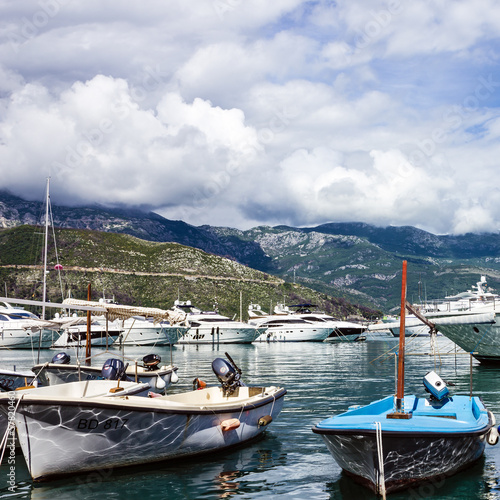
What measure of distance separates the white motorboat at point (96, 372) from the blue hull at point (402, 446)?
879 centimetres

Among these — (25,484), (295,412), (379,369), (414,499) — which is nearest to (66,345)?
(379,369)

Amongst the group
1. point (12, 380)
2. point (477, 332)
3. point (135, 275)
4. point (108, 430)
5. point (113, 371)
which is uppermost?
point (135, 275)

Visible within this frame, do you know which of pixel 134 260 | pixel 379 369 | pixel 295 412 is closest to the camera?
pixel 295 412

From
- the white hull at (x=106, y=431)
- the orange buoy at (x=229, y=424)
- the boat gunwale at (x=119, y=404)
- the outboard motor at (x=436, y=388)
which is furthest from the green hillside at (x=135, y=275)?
the white hull at (x=106, y=431)

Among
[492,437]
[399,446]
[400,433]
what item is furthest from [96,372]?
[492,437]

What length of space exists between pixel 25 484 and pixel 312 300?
14719 cm

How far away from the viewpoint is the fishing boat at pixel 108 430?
38.8 ft

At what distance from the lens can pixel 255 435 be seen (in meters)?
16.0

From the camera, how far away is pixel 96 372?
65.1ft

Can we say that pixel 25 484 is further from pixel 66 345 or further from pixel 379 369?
pixel 66 345

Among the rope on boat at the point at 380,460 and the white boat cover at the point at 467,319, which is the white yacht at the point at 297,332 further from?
the rope on boat at the point at 380,460

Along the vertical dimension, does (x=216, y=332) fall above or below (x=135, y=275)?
below

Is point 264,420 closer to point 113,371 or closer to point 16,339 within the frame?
point 113,371

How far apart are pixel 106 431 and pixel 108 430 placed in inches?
1.9
